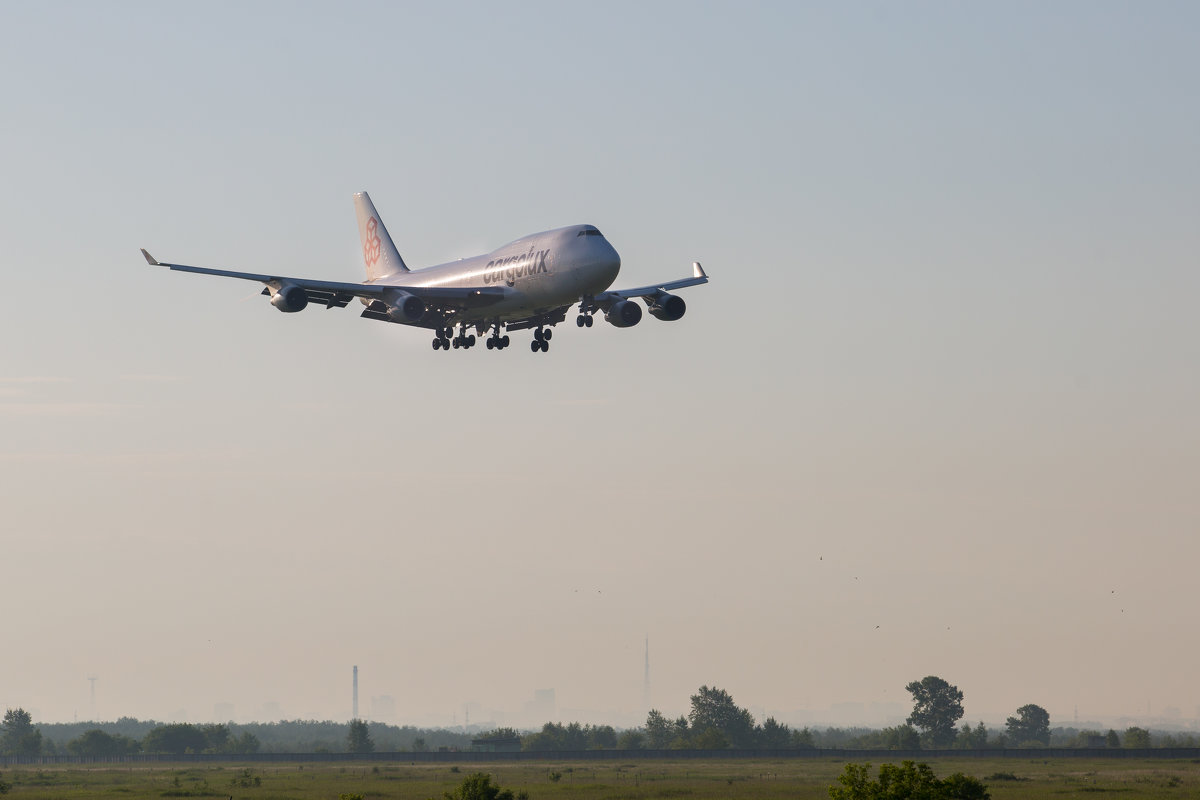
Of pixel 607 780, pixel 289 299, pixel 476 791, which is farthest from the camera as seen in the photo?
pixel 607 780

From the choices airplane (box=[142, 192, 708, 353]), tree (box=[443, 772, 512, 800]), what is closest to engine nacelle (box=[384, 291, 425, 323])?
airplane (box=[142, 192, 708, 353])

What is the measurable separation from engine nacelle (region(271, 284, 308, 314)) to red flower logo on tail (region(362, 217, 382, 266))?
40703 mm

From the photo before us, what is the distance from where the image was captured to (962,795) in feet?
328

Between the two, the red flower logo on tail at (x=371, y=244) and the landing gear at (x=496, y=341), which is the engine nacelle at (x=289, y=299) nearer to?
the landing gear at (x=496, y=341)

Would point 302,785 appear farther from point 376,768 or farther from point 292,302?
point 292,302

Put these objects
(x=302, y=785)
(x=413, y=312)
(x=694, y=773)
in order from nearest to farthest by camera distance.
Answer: (x=413, y=312)
(x=302, y=785)
(x=694, y=773)

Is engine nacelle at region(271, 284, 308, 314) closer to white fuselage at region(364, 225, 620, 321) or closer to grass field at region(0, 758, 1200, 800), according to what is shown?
white fuselage at region(364, 225, 620, 321)

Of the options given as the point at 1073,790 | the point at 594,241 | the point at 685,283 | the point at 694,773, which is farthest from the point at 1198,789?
the point at 594,241

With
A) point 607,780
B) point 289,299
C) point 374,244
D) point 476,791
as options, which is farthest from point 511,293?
point 607,780

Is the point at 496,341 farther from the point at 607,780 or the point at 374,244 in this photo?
the point at 607,780

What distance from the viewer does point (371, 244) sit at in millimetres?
138250


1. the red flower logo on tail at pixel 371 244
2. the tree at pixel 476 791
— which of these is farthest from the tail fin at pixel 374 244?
the tree at pixel 476 791

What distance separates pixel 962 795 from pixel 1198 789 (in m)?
47.1

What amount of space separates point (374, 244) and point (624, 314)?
4770cm
